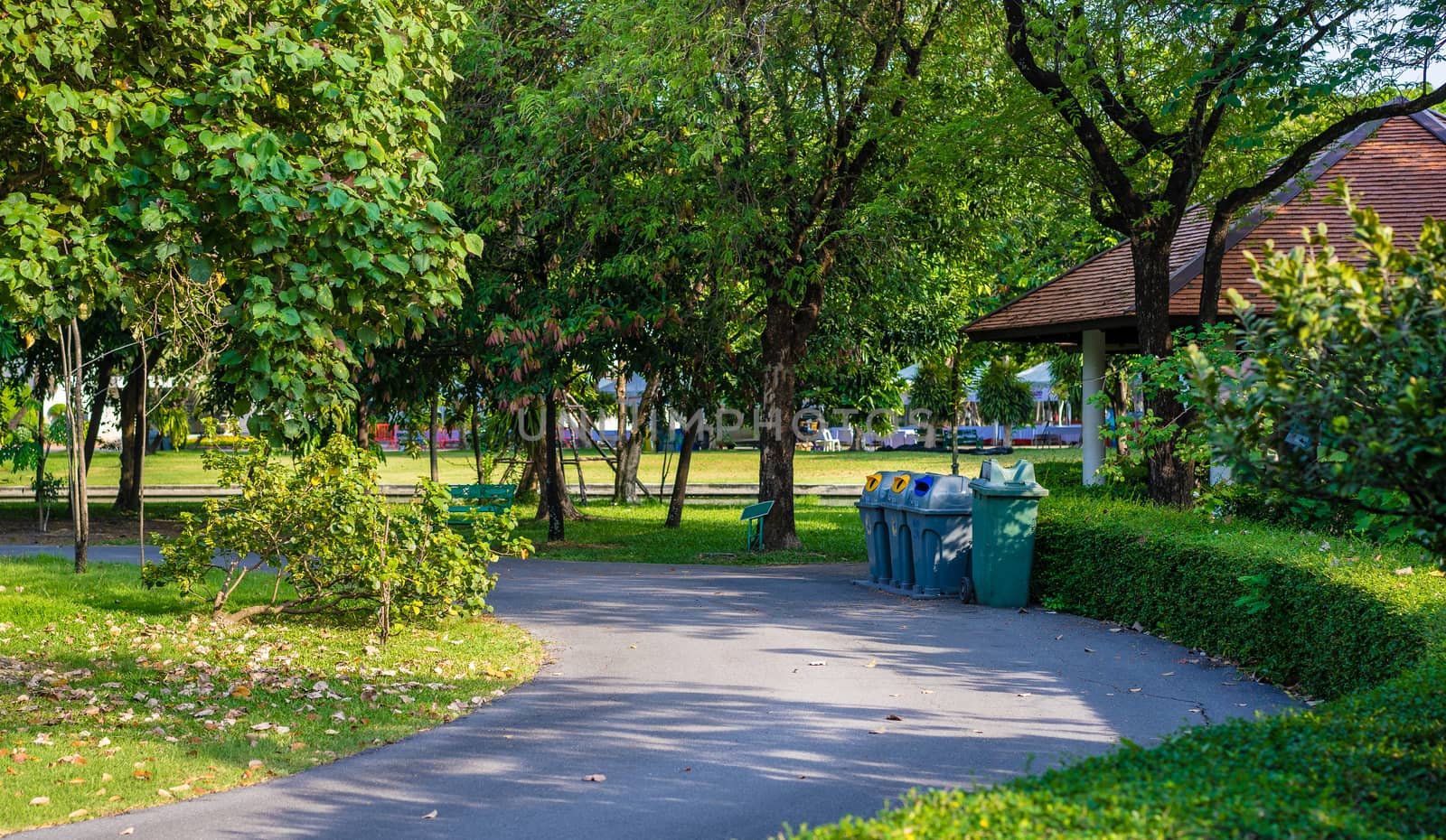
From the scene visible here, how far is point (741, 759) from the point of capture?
6.76m

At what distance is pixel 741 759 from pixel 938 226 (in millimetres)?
13047

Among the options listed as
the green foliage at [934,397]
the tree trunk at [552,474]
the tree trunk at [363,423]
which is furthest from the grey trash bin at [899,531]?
the green foliage at [934,397]

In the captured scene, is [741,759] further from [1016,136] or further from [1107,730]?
[1016,136]

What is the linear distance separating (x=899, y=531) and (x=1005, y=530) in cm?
154

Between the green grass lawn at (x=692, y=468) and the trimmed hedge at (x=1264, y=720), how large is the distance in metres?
23.6

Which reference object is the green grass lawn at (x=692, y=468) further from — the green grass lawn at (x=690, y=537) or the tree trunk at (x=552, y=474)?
the tree trunk at (x=552, y=474)

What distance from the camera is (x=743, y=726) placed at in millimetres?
7559

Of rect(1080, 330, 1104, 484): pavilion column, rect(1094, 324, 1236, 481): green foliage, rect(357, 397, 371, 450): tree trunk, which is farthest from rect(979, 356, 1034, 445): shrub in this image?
rect(1094, 324, 1236, 481): green foliage

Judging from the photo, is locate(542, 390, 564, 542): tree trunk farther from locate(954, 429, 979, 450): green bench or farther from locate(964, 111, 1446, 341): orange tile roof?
locate(954, 429, 979, 450): green bench

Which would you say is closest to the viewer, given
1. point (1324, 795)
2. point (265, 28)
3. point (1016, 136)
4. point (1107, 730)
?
point (1324, 795)

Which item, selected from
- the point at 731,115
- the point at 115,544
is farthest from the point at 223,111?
the point at 115,544

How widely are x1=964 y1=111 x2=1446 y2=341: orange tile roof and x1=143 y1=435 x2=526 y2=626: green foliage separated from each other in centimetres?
1007

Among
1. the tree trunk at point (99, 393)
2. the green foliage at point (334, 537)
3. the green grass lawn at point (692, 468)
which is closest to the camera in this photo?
the green foliage at point (334, 537)

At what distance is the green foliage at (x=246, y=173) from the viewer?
280 inches
